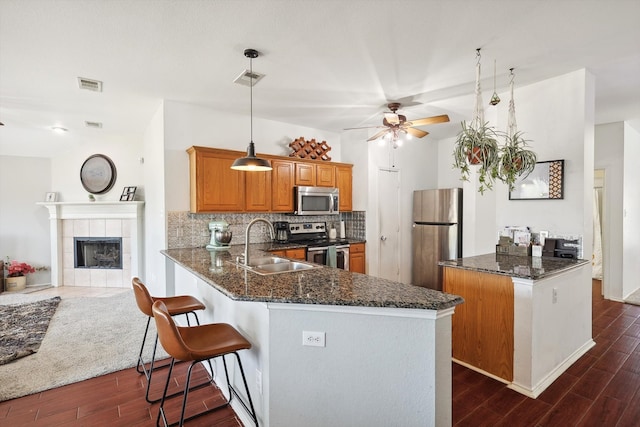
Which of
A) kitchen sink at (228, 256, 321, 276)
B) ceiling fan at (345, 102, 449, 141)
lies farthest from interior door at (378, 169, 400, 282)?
kitchen sink at (228, 256, 321, 276)

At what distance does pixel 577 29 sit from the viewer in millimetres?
2320

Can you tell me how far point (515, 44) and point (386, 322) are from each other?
2.35 meters

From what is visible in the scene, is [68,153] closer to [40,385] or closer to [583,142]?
[40,385]

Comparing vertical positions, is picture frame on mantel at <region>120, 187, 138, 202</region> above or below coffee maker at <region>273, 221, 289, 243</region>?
above

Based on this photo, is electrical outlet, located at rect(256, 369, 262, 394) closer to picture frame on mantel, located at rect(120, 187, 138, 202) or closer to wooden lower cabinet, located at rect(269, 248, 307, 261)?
wooden lower cabinet, located at rect(269, 248, 307, 261)

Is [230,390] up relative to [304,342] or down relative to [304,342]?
down

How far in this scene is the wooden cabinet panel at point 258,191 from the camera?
423cm

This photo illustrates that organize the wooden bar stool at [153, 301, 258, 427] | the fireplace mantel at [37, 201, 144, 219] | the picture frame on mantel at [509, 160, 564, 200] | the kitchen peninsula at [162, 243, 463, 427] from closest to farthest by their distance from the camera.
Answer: the kitchen peninsula at [162, 243, 463, 427], the wooden bar stool at [153, 301, 258, 427], the picture frame on mantel at [509, 160, 564, 200], the fireplace mantel at [37, 201, 144, 219]

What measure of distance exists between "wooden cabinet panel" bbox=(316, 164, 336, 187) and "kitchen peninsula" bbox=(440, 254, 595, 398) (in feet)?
8.12

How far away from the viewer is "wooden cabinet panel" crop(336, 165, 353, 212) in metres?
5.17

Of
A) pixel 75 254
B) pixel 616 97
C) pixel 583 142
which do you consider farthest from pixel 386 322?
pixel 75 254

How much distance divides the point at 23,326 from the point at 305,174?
3.92m

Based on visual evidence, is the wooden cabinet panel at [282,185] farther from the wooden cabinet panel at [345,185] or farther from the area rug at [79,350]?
the area rug at [79,350]

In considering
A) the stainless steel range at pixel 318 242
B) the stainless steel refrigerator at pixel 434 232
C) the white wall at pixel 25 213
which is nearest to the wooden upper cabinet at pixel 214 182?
the stainless steel range at pixel 318 242
